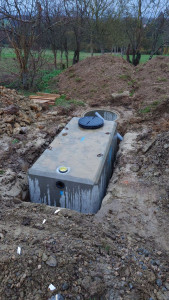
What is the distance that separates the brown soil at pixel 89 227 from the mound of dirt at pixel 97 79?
2.56 metres

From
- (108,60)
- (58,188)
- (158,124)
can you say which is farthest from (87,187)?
(108,60)

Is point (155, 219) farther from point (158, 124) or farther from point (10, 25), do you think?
point (10, 25)

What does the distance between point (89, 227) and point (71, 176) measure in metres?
1.02

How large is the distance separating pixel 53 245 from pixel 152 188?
243cm

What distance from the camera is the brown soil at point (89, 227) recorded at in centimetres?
254

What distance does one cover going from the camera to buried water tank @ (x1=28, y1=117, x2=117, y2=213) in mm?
4145

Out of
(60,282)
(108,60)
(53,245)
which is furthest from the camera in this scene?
(108,60)

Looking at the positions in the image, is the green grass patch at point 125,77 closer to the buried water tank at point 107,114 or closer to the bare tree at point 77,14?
the buried water tank at point 107,114

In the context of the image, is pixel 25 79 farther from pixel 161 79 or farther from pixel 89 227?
pixel 89 227

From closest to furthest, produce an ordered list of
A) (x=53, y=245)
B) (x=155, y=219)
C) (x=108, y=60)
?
(x=53, y=245), (x=155, y=219), (x=108, y=60)

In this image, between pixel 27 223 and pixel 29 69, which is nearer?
pixel 27 223

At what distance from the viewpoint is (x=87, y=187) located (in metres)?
4.08

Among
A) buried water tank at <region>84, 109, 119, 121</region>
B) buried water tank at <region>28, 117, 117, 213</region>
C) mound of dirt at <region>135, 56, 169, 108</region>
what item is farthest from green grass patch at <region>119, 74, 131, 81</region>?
buried water tank at <region>28, 117, 117, 213</region>

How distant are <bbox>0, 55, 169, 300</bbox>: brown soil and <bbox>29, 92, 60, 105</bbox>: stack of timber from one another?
1.04m
